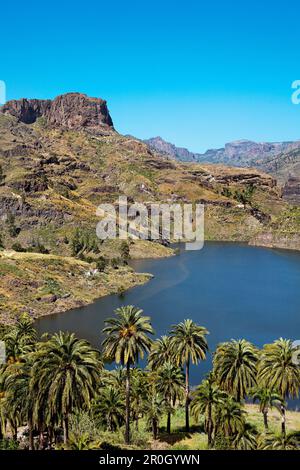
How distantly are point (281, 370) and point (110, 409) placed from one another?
2145 centimetres

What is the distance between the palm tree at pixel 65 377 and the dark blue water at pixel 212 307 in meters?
46.9

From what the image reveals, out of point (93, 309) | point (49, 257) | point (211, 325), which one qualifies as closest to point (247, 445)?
point (211, 325)

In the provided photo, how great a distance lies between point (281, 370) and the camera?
50312 millimetres

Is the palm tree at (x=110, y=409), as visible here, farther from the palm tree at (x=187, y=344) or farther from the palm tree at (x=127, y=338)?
the palm tree at (x=127, y=338)

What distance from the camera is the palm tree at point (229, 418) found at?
51.3 metres

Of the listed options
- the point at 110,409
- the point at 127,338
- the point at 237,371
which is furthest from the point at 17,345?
the point at 237,371

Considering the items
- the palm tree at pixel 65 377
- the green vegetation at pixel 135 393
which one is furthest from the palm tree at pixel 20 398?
the palm tree at pixel 65 377

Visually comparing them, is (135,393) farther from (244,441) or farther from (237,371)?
(244,441)

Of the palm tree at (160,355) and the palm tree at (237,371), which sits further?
the palm tree at (160,355)

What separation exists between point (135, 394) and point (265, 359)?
63.4 feet

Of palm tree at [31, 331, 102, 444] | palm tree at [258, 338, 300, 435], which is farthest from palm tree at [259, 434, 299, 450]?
palm tree at [31, 331, 102, 444]

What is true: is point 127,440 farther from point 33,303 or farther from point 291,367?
point 33,303

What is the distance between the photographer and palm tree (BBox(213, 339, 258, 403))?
55156 millimetres

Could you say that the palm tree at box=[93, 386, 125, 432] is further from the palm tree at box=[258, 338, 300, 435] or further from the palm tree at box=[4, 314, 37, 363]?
the palm tree at box=[258, 338, 300, 435]
